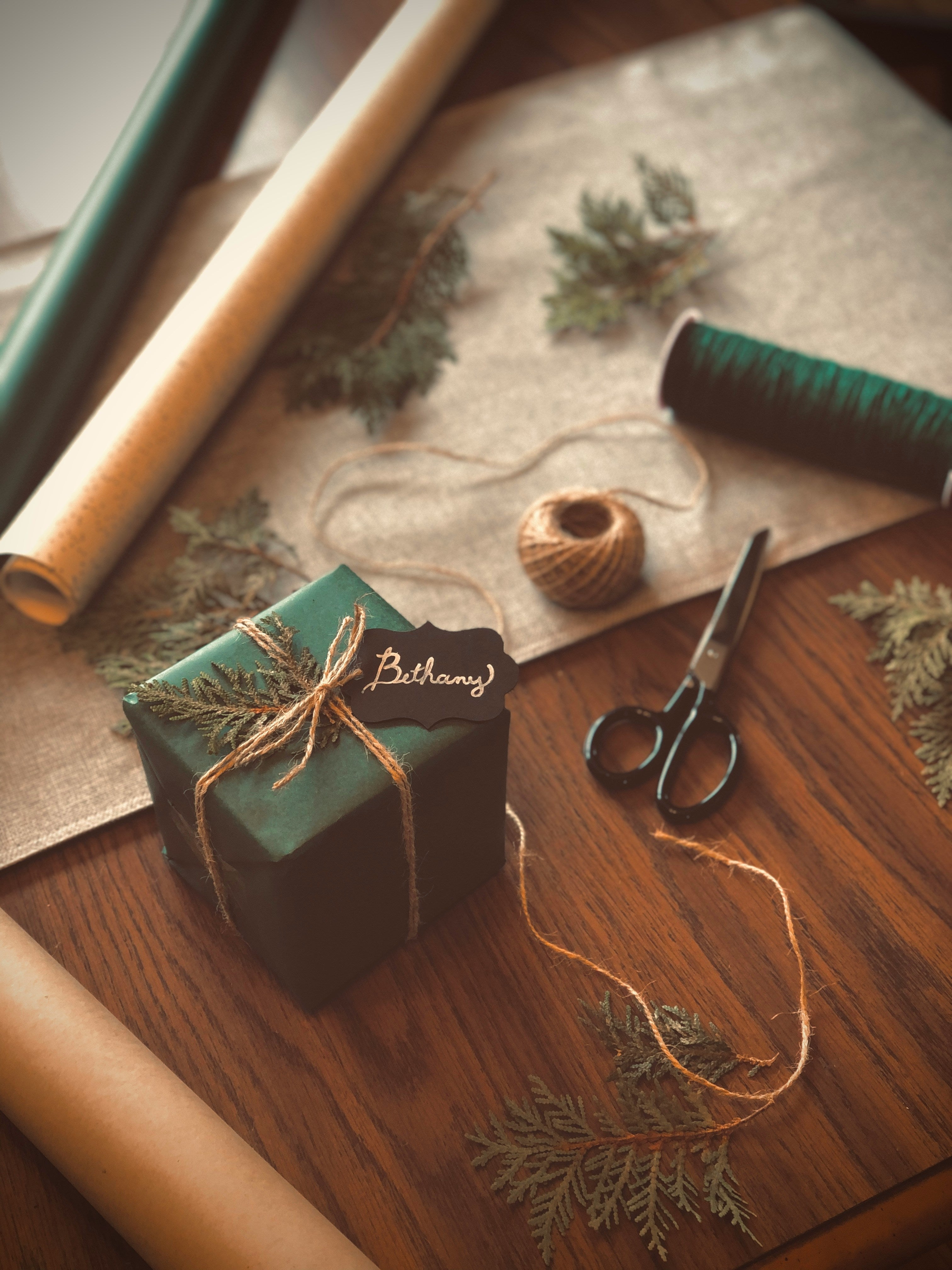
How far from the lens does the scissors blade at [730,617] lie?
0.95 m

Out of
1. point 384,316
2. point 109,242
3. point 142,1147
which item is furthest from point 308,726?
point 109,242

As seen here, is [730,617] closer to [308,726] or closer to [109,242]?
[308,726]

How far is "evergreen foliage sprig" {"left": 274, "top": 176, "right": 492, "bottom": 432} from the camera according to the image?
1223mm

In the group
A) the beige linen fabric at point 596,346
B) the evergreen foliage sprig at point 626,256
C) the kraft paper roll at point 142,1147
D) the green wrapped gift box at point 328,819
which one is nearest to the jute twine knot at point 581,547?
the beige linen fabric at point 596,346

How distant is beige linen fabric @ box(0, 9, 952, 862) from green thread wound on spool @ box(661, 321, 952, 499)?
3 cm

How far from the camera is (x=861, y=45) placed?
164 cm

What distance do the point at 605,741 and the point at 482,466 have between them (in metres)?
0.39

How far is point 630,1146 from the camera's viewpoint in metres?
0.73

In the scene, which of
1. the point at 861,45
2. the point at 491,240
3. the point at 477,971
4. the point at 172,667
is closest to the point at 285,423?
the point at 491,240

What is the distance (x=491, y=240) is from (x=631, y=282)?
212mm

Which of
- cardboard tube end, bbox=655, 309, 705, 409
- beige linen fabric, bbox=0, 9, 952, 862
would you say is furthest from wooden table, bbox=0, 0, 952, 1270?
cardboard tube end, bbox=655, 309, 705, 409

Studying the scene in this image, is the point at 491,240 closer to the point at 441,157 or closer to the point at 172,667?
the point at 441,157

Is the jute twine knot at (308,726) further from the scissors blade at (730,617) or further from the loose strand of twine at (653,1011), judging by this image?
the scissors blade at (730,617)

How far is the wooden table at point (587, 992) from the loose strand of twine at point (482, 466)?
0.17 m
